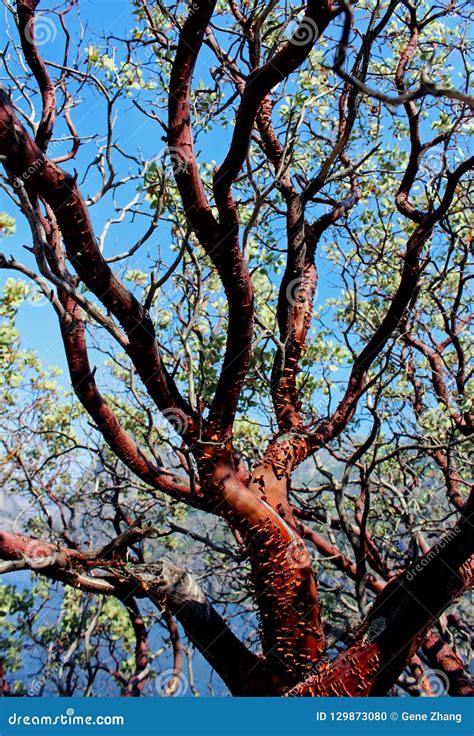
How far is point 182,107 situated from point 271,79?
0.64m

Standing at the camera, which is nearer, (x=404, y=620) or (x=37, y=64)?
(x=404, y=620)

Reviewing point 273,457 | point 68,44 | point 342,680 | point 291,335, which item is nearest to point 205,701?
point 342,680

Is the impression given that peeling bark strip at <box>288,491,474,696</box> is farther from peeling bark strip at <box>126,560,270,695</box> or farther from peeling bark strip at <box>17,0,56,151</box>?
peeling bark strip at <box>17,0,56,151</box>

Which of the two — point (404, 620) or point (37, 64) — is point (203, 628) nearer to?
point (404, 620)

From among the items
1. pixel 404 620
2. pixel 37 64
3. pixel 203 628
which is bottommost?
pixel 404 620

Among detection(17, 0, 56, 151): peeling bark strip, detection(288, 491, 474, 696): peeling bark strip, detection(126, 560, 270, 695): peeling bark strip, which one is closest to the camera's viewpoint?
detection(288, 491, 474, 696): peeling bark strip

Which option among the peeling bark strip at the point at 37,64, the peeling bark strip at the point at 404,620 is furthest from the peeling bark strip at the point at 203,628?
the peeling bark strip at the point at 37,64

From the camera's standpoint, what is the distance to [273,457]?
4.50 metres

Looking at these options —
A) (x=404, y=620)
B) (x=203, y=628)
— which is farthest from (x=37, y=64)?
(x=404, y=620)

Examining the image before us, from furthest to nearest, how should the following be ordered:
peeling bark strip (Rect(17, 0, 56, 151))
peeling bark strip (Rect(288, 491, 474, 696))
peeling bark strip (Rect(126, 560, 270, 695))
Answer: peeling bark strip (Rect(126, 560, 270, 695)) < peeling bark strip (Rect(17, 0, 56, 151)) < peeling bark strip (Rect(288, 491, 474, 696))

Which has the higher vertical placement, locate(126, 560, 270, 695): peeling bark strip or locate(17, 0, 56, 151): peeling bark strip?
locate(17, 0, 56, 151): peeling bark strip

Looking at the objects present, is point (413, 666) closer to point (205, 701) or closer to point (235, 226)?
point (205, 701)

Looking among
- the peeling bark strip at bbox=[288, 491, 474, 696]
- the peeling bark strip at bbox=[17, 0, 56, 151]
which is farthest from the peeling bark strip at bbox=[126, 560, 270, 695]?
the peeling bark strip at bbox=[17, 0, 56, 151]

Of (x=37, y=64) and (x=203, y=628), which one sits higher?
(x=37, y=64)
